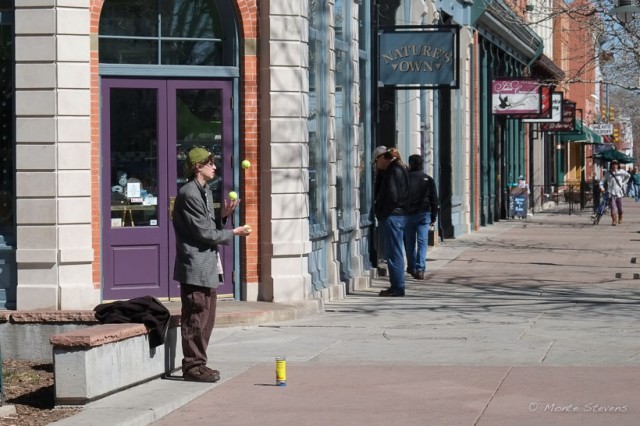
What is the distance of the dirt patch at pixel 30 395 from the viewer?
31.6ft

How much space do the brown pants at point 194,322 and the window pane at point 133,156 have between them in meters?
4.91

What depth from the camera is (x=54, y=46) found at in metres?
14.9

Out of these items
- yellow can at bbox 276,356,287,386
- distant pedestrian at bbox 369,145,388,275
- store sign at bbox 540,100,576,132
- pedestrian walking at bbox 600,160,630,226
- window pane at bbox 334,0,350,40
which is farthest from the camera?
store sign at bbox 540,100,576,132

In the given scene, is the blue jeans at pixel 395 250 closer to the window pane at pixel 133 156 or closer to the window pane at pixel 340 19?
the window pane at pixel 340 19

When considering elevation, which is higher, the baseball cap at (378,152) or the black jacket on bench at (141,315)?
the baseball cap at (378,152)

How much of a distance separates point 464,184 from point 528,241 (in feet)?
10.4

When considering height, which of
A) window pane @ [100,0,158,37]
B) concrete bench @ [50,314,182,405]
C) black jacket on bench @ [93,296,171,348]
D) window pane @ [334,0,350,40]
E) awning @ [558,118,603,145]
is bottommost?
concrete bench @ [50,314,182,405]

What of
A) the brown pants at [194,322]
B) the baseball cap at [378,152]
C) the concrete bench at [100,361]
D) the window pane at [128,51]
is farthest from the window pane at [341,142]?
the concrete bench at [100,361]

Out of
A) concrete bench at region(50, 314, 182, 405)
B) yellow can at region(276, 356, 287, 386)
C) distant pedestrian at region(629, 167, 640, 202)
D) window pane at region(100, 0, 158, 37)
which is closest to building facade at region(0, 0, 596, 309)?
window pane at region(100, 0, 158, 37)

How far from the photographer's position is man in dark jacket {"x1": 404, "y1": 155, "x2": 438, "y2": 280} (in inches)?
813

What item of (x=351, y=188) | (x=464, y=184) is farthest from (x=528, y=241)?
(x=351, y=188)

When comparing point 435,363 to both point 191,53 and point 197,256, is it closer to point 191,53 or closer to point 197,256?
point 197,256

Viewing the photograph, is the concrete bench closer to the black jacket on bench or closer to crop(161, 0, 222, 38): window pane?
the black jacket on bench

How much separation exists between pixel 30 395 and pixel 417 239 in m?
10.9
